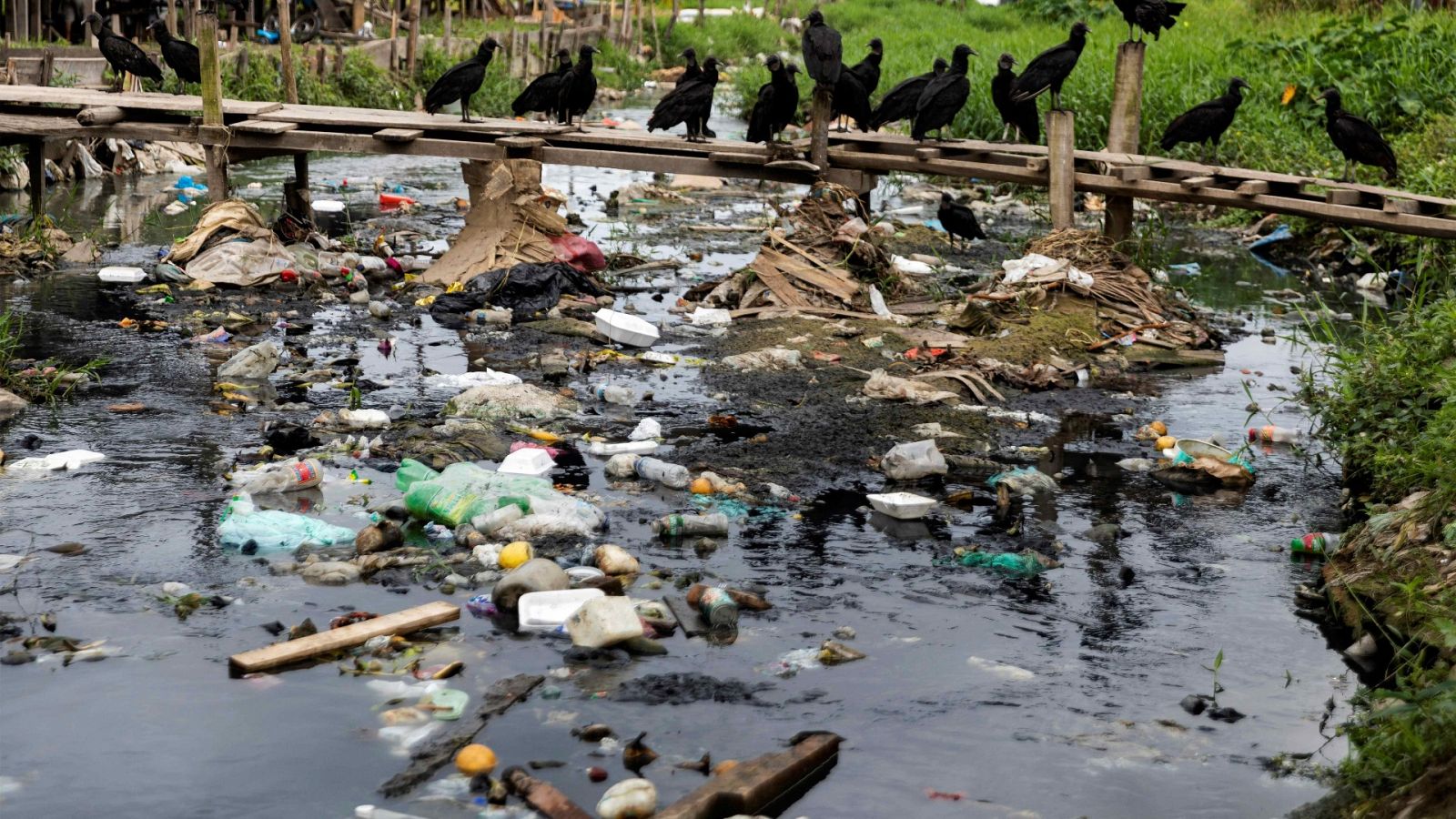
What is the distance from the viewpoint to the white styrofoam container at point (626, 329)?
Result: 8.02 m

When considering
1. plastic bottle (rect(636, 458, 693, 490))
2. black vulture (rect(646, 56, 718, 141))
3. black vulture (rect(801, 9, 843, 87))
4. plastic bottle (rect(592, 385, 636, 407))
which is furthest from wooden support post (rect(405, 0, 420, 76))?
plastic bottle (rect(636, 458, 693, 490))

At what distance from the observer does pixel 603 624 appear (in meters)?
4.20

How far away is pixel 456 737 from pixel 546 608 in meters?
0.71

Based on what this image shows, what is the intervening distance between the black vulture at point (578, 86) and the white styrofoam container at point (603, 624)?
7.10 metres

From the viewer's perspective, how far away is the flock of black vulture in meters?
9.69

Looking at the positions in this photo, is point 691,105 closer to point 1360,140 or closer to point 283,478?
point 1360,140

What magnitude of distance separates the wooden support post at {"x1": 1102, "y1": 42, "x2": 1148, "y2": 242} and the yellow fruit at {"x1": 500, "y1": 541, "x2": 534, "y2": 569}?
6032 mm

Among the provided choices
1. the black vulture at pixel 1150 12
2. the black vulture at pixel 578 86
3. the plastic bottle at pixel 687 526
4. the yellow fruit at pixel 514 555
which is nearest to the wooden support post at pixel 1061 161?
the black vulture at pixel 1150 12

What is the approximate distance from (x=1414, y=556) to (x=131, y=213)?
1091cm

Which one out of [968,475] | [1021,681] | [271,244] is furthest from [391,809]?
[271,244]

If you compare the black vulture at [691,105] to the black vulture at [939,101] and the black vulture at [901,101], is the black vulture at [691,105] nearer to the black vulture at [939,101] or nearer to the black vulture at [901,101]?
the black vulture at [901,101]

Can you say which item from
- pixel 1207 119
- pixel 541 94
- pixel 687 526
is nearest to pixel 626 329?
pixel 687 526

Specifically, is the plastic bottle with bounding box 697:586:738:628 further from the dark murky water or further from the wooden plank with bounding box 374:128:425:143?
the wooden plank with bounding box 374:128:425:143

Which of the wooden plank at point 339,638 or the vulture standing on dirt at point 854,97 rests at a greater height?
the vulture standing on dirt at point 854,97
